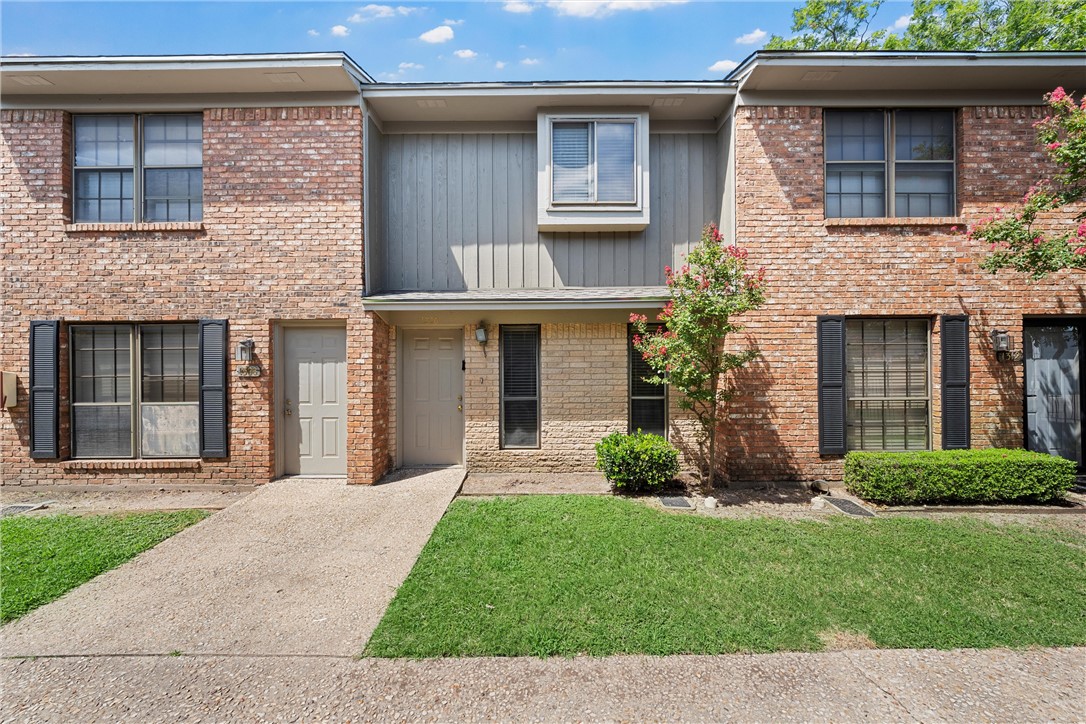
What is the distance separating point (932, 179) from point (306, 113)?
9368 mm

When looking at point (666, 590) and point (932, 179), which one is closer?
point (666, 590)

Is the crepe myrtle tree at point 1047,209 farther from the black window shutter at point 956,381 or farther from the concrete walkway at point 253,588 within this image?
the concrete walkway at point 253,588

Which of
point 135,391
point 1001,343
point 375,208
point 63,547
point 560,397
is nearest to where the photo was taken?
point 63,547

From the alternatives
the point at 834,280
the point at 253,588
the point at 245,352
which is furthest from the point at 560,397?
the point at 245,352

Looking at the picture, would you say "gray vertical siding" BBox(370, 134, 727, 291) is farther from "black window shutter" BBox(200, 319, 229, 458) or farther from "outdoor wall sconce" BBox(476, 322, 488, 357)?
"black window shutter" BBox(200, 319, 229, 458)

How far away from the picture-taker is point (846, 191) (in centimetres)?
671

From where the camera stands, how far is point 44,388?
6.44m

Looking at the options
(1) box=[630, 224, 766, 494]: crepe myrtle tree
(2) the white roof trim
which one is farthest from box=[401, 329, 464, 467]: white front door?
(2) the white roof trim

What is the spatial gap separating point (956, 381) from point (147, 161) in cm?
1232

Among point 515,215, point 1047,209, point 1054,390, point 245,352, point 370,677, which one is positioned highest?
point 515,215

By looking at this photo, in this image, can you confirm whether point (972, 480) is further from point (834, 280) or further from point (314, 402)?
point (314, 402)

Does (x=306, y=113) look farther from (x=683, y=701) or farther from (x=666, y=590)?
(x=683, y=701)

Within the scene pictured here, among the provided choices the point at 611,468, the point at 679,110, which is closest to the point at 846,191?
the point at 679,110

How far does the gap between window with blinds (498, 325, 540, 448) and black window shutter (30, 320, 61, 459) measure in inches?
254
